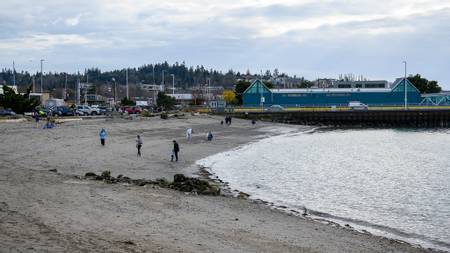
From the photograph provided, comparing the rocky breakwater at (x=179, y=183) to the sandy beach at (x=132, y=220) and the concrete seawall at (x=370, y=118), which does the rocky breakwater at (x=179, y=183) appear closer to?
the sandy beach at (x=132, y=220)

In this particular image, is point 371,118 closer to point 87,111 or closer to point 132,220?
point 87,111

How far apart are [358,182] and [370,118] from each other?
74501mm

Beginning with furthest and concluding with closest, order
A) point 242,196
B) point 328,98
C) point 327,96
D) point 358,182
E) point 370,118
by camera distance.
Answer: point 328,98 < point 327,96 < point 370,118 < point 358,182 < point 242,196

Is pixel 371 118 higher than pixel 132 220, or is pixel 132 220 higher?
pixel 132 220

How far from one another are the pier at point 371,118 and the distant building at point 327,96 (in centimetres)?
2154

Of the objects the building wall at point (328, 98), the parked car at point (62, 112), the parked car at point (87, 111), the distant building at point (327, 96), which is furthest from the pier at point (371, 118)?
the parked car at point (62, 112)

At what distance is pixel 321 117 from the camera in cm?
10394

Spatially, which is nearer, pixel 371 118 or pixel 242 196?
pixel 242 196

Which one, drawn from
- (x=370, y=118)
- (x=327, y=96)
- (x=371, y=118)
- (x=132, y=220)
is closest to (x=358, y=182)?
(x=132, y=220)

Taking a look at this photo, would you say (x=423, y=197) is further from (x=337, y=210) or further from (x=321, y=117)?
(x=321, y=117)

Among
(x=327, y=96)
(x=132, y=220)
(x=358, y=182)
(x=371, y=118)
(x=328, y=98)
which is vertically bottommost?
(x=358, y=182)

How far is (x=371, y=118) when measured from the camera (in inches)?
4117

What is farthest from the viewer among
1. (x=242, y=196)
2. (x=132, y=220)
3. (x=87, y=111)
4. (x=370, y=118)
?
(x=370, y=118)

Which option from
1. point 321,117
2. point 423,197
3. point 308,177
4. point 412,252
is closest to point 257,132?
point 321,117
